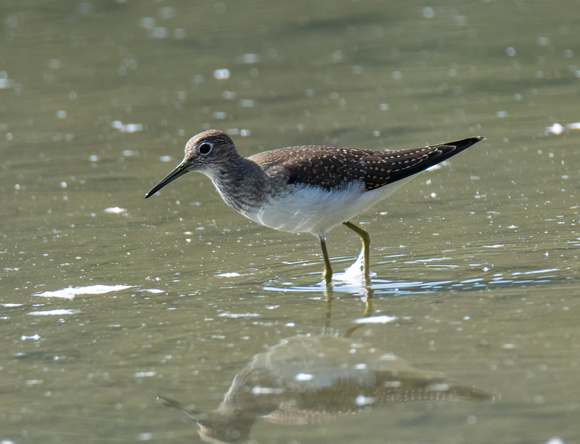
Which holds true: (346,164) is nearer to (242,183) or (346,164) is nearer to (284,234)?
(242,183)

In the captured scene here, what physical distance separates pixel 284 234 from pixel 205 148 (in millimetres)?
1700

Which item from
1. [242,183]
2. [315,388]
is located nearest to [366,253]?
[242,183]

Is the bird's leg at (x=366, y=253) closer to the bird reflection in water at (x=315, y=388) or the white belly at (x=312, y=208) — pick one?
the white belly at (x=312, y=208)

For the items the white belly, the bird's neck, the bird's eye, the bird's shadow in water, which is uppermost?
the bird's eye

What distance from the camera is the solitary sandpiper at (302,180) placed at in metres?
7.48

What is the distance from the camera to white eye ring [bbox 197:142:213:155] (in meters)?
7.83

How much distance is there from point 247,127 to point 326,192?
581cm

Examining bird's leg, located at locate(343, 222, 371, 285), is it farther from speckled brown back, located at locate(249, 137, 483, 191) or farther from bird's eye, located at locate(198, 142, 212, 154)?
bird's eye, located at locate(198, 142, 212, 154)

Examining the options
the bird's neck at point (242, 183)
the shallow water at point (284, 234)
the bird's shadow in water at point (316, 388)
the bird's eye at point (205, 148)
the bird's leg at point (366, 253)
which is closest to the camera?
the bird's shadow in water at point (316, 388)

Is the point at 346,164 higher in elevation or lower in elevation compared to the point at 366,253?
higher

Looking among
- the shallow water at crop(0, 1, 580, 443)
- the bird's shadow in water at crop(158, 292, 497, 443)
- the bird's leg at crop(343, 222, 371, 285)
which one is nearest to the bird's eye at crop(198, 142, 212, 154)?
the shallow water at crop(0, 1, 580, 443)

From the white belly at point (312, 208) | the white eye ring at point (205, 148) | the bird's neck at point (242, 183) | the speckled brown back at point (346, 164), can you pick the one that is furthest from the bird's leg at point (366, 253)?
the white eye ring at point (205, 148)

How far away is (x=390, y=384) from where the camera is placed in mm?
5383

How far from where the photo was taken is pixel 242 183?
7.55m
